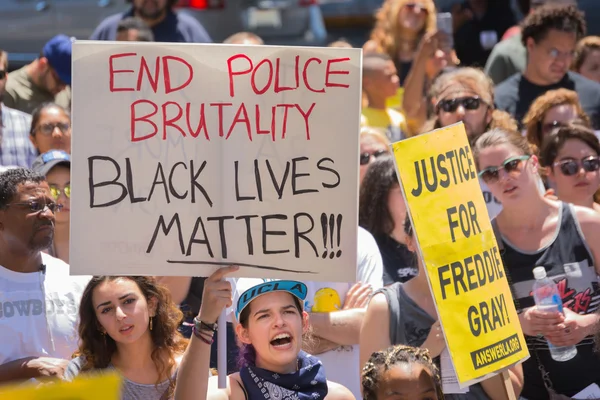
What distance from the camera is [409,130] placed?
8031mm

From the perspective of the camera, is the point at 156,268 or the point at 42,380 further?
the point at 42,380

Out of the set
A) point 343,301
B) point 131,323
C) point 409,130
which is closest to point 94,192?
point 131,323

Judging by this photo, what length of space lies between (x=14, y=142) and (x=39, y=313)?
97.2 inches

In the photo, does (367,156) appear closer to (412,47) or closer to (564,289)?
(564,289)

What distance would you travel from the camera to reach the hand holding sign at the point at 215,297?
3922 mm

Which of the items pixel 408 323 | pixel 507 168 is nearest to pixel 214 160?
pixel 408 323

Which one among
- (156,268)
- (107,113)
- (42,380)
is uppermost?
(107,113)

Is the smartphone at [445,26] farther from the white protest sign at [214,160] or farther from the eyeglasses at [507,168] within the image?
the white protest sign at [214,160]

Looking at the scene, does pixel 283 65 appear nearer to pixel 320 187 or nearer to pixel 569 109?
pixel 320 187

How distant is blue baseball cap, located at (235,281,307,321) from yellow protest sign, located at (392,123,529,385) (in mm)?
484

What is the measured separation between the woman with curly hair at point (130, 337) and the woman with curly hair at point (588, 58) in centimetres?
503

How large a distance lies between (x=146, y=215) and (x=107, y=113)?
15.0 inches

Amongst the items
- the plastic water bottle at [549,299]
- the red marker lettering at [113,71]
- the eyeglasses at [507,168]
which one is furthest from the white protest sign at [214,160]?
the eyeglasses at [507,168]

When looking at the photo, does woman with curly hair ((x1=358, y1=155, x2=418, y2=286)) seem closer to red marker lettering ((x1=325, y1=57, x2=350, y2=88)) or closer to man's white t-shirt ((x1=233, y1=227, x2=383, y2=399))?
man's white t-shirt ((x1=233, y1=227, x2=383, y2=399))
